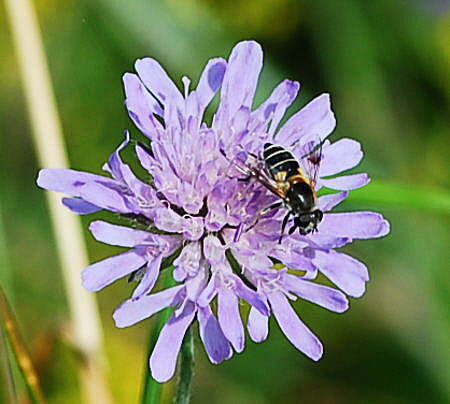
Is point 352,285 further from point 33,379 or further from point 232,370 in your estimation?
point 232,370

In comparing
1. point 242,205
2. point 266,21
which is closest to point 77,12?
point 266,21

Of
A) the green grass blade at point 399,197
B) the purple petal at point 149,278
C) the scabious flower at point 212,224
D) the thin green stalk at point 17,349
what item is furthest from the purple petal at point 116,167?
the green grass blade at point 399,197

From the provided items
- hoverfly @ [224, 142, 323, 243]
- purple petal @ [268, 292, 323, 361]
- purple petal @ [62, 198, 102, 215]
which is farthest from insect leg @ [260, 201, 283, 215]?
purple petal @ [62, 198, 102, 215]

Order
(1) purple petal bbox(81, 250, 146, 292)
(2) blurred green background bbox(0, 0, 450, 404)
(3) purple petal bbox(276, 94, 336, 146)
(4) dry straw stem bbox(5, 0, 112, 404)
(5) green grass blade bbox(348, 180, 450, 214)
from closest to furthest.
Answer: (1) purple petal bbox(81, 250, 146, 292) < (3) purple petal bbox(276, 94, 336, 146) < (5) green grass blade bbox(348, 180, 450, 214) < (4) dry straw stem bbox(5, 0, 112, 404) < (2) blurred green background bbox(0, 0, 450, 404)

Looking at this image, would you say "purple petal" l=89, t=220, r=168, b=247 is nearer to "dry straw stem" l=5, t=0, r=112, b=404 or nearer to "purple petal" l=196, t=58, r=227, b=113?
"purple petal" l=196, t=58, r=227, b=113

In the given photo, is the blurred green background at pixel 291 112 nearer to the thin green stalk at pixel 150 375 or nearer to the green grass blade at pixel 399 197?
the green grass blade at pixel 399 197
